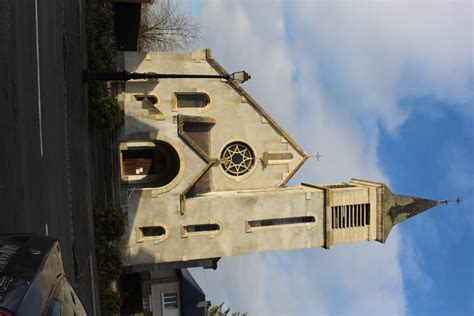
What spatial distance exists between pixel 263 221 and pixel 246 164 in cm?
354

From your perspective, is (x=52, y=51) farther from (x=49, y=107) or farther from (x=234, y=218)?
(x=234, y=218)

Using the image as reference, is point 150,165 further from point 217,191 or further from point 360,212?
point 360,212

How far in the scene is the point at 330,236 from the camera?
2497cm

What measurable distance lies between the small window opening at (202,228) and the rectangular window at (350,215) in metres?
6.18

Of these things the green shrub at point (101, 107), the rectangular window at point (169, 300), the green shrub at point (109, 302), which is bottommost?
the rectangular window at point (169, 300)

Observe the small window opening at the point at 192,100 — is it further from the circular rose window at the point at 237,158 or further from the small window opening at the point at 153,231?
the small window opening at the point at 153,231

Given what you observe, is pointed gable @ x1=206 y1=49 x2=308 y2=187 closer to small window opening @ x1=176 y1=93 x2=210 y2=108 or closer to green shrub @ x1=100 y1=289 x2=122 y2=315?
small window opening @ x1=176 y1=93 x2=210 y2=108

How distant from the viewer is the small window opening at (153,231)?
23141 mm

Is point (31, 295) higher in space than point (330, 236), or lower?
higher

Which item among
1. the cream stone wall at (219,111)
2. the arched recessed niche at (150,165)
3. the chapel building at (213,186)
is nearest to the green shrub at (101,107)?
the chapel building at (213,186)

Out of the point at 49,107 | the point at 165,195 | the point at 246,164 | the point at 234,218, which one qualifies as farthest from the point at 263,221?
the point at 49,107

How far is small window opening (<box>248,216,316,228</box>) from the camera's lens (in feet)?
81.1

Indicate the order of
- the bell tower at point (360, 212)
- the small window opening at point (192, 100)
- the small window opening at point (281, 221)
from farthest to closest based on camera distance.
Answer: the small window opening at point (192, 100) < the bell tower at point (360, 212) < the small window opening at point (281, 221)

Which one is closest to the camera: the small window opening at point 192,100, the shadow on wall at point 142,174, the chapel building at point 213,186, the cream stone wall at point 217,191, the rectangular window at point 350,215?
the shadow on wall at point 142,174
